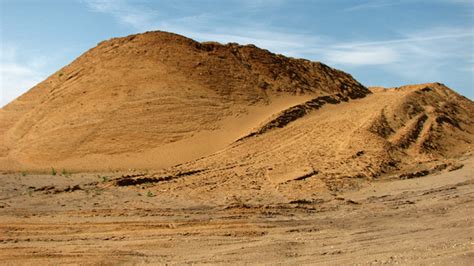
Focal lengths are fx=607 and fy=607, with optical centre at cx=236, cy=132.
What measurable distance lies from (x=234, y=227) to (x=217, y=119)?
11548mm

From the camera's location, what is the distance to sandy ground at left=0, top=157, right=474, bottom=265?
27.3 ft

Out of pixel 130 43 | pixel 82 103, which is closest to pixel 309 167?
pixel 82 103

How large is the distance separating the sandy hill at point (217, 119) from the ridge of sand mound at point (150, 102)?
5 centimetres

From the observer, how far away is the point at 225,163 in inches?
693

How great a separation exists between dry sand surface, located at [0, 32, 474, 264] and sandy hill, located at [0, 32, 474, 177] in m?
0.08

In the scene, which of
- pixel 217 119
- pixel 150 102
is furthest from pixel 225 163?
pixel 150 102

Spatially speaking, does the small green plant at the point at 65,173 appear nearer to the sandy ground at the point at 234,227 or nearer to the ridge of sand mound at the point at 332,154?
the sandy ground at the point at 234,227

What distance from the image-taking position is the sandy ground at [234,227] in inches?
327

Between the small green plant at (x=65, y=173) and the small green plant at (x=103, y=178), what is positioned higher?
the small green plant at (x=65, y=173)

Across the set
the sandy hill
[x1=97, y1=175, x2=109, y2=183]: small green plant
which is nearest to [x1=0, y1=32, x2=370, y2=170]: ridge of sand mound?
the sandy hill

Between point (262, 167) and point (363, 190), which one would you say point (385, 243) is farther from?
point (262, 167)

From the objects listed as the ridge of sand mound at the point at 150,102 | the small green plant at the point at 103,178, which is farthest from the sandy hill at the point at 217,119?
the small green plant at the point at 103,178

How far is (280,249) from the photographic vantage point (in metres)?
8.71

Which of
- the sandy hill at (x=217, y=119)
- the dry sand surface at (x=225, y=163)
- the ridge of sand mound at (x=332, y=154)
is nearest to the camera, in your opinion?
the dry sand surface at (x=225, y=163)
